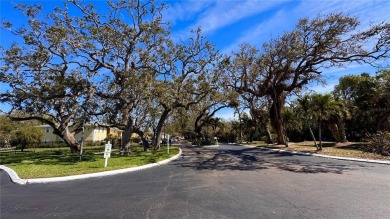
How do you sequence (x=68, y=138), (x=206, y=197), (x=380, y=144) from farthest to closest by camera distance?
1. (x=68, y=138)
2. (x=380, y=144)
3. (x=206, y=197)

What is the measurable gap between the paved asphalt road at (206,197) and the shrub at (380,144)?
8712 mm

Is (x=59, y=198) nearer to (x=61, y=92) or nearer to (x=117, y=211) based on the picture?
(x=117, y=211)

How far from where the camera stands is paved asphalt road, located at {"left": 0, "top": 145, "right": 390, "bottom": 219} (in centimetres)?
545

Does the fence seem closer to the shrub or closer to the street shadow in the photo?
the street shadow

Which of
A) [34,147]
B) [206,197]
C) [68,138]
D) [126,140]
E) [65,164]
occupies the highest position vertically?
[68,138]

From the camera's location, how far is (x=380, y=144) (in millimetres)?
17422

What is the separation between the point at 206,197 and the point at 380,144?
16702 millimetres

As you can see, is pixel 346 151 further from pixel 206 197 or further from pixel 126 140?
pixel 126 140

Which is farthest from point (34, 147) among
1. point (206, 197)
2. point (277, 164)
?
point (206, 197)

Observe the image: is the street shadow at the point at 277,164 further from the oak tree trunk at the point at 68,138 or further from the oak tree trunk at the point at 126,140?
the oak tree trunk at the point at 68,138

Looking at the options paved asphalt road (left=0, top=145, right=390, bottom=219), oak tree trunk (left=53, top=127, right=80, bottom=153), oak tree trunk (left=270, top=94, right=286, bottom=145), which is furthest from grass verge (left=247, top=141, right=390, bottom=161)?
oak tree trunk (left=53, top=127, right=80, bottom=153)

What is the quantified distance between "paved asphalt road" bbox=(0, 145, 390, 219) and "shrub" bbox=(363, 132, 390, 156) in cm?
871

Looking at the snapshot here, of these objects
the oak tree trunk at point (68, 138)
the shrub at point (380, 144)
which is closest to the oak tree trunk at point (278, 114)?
the shrub at point (380, 144)

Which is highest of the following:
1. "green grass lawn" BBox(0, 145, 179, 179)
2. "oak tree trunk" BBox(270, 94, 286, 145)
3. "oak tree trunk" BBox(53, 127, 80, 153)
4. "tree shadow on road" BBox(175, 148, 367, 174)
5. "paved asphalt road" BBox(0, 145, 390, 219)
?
"oak tree trunk" BBox(270, 94, 286, 145)
